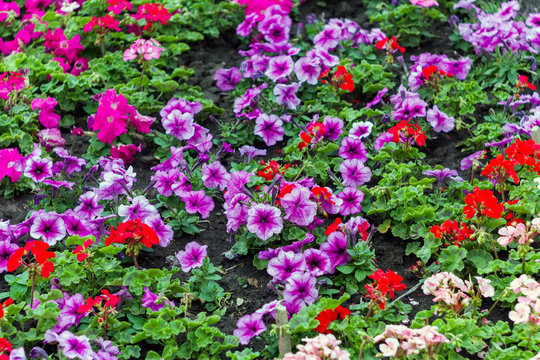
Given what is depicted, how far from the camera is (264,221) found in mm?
3707

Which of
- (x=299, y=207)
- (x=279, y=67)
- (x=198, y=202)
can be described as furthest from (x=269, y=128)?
(x=299, y=207)

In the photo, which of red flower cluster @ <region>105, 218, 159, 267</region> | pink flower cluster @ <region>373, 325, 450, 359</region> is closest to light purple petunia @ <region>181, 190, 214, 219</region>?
red flower cluster @ <region>105, 218, 159, 267</region>

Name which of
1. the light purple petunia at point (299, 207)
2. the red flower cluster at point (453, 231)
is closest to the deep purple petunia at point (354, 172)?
the light purple petunia at point (299, 207)

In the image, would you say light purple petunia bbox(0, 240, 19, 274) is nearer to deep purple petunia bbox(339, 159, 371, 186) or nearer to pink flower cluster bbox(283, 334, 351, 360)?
pink flower cluster bbox(283, 334, 351, 360)

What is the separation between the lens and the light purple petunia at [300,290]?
3.37m

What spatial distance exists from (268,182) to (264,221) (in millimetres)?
500

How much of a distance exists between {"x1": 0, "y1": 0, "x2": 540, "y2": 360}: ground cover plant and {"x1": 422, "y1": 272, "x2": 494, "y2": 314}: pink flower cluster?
0.03ft

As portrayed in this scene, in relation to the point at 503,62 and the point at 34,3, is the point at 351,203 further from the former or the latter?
the point at 34,3

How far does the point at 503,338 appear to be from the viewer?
315 cm

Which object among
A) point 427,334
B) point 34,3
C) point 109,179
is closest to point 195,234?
point 109,179

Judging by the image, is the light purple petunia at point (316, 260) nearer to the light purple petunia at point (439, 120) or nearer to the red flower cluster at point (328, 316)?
the red flower cluster at point (328, 316)

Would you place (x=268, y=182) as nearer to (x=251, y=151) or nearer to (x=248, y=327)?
(x=251, y=151)

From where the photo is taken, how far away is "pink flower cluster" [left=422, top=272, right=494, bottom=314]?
10.5 feet

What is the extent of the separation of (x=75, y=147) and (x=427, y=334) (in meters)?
2.85
